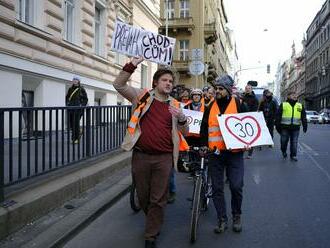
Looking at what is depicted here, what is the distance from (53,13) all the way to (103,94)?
6.60m

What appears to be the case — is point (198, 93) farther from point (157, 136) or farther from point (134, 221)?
point (157, 136)

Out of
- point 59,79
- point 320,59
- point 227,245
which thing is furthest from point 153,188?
point 320,59

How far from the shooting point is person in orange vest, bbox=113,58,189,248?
5.56 metres

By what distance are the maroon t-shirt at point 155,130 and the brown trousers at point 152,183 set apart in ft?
0.30

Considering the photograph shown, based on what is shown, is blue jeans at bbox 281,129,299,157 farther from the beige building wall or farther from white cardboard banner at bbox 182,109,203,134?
the beige building wall

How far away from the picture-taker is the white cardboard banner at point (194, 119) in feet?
30.3

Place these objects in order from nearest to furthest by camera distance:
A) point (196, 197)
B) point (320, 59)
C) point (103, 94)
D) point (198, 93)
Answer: point (196, 197) < point (198, 93) < point (103, 94) < point (320, 59)

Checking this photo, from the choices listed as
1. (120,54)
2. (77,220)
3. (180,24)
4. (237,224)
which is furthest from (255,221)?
(180,24)

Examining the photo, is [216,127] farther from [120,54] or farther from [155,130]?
[120,54]

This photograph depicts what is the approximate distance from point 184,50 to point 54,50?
4070 centimetres

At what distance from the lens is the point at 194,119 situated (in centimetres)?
940

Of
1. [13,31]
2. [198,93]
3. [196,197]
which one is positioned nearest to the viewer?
[196,197]

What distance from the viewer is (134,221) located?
6.98 metres

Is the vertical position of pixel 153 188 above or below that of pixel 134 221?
above
